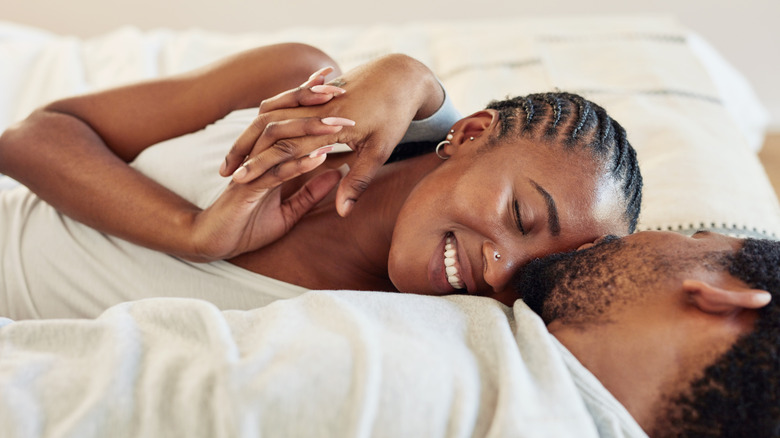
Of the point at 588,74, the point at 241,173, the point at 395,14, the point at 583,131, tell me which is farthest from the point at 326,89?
the point at 395,14

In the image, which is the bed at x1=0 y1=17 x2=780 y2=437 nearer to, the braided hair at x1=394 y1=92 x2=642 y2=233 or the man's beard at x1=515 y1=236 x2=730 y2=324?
the man's beard at x1=515 y1=236 x2=730 y2=324

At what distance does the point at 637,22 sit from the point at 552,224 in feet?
4.27

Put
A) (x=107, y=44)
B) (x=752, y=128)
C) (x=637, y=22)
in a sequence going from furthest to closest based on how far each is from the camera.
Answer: (x=752, y=128) → (x=637, y=22) → (x=107, y=44)

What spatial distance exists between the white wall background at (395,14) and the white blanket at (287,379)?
2.48 m

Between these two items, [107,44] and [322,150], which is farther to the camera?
[107,44]

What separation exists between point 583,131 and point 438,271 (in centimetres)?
30

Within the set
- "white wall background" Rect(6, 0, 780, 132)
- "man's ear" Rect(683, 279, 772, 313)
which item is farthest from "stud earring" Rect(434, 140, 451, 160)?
"white wall background" Rect(6, 0, 780, 132)

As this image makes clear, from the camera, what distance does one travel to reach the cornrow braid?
947 millimetres

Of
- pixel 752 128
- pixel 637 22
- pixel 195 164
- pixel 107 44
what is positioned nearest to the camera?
pixel 195 164

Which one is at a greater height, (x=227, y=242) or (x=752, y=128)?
(x=227, y=242)

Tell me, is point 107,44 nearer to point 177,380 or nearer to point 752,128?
point 177,380

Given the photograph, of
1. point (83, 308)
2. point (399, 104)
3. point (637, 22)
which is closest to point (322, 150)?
point (399, 104)

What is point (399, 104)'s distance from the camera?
980 mm

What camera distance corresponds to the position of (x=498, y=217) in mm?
887
